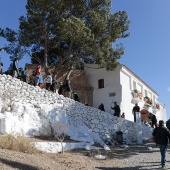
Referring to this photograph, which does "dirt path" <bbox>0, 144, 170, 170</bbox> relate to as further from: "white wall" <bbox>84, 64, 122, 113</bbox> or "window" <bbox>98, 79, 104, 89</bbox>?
"window" <bbox>98, 79, 104, 89</bbox>

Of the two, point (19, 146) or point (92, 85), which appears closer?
point (19, 146)

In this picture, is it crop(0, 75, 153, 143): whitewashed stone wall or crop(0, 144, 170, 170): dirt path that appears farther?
crop(0, 75, 153, 143): whitewashed stone wall

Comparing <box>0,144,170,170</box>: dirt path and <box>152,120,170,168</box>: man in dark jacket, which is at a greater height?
<box>152,120,170,168</box>: man in dark jacket

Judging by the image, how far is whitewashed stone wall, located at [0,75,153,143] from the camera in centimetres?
1366

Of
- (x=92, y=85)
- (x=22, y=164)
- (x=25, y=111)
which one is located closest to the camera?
(x=22, y=164)

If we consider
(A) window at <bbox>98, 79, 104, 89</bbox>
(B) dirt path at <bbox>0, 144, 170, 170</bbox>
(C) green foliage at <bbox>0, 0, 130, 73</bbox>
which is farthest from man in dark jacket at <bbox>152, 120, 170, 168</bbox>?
(A) window at <bbox>98, 79, 104, 89</bbox>

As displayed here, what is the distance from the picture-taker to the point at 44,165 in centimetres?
873

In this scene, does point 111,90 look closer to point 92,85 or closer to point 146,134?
point 92,85

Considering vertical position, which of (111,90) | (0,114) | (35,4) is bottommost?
(0,114)

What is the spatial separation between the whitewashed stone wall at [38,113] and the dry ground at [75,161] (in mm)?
2715

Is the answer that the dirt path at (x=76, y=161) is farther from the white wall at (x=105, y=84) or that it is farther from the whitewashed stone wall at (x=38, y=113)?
the white wall at (x=105, y=84)

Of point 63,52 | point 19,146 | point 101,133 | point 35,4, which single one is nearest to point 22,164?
point 19,146

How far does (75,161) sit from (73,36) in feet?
47.5

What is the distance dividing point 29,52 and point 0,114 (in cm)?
1444
